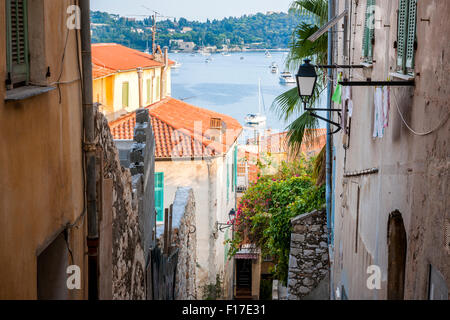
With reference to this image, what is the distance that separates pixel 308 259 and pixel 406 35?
829 centimetres

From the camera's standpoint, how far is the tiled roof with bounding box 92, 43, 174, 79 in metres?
23.6

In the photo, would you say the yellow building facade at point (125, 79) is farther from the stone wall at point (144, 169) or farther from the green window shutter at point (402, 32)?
the green window shutter at point (402, 32)

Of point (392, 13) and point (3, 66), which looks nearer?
point (3, 66)

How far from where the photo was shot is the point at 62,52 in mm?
4910

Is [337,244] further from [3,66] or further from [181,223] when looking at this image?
[3,66]

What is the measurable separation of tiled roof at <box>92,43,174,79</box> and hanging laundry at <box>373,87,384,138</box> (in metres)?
17.1

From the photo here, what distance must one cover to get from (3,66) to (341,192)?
7383 mm

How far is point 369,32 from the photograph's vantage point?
6668 mm

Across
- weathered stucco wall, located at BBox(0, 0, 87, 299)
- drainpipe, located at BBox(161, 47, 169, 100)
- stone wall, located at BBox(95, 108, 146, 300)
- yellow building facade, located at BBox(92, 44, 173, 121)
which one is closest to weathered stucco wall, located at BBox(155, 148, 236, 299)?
yellow building facade, located at BBox(92, 44, 173, 121)

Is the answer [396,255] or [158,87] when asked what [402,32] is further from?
[158,87]

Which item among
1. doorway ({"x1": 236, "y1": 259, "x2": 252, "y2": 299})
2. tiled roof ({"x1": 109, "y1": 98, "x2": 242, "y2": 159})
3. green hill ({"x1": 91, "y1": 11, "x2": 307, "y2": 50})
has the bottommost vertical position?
doorway ({"x1": 236, "y1": 259, "x2": 252, "y2": 299})

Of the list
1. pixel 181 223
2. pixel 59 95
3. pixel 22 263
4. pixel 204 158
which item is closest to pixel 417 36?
pixel 59 95

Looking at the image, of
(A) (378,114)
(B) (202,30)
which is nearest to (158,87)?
(B) (202,30)

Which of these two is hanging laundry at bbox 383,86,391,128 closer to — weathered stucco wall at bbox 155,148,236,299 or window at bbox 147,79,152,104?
weathered stucco wall at bbox 155,148,236,299
